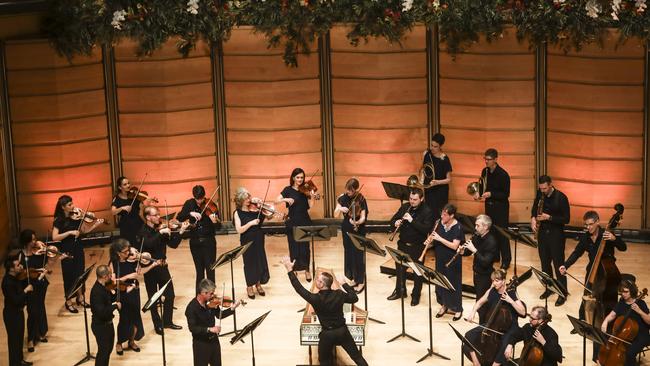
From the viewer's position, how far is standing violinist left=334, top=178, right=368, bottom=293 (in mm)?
12922

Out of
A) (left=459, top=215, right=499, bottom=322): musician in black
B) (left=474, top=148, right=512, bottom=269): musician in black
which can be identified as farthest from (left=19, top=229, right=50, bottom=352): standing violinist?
(left=474, top=148, right=512, bottom=269): musician in black

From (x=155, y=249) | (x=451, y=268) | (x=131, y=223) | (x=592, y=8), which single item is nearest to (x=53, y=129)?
(x=131, y=223)

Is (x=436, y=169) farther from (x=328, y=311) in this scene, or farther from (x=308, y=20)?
(x=328, y=311)

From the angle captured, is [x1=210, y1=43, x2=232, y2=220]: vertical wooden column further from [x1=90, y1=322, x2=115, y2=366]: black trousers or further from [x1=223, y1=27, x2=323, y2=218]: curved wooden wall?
[x1=90, y1=322, x2=115, y2=366]: black trousers

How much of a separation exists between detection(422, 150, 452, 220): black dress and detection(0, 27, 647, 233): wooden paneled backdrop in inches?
38.8

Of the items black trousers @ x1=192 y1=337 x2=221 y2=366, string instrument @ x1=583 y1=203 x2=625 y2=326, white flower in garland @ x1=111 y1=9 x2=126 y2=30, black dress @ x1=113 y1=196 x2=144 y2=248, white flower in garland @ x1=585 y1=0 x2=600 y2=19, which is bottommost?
black trousers @ x1=192 y1=337 x2=221 y2=366

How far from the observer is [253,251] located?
1312 centimetres

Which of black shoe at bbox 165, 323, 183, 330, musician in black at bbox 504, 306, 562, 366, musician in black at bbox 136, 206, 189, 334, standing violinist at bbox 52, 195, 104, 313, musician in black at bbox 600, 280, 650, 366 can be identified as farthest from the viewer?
standing violinist at bbox 52, 195, 104, 313

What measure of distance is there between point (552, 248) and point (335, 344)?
3.77 metres

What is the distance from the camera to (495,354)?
10453 mm

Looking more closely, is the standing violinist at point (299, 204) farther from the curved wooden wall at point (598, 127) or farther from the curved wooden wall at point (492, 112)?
the curved wooden wall at point (598, 127)

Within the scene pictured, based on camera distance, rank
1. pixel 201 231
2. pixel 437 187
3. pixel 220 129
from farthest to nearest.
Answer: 1. pixel 220 129
2. pixel 437 187
3. pixel 201 231

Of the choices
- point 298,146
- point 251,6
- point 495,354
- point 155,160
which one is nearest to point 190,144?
point 155,160

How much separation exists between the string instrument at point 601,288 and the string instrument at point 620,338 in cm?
49
